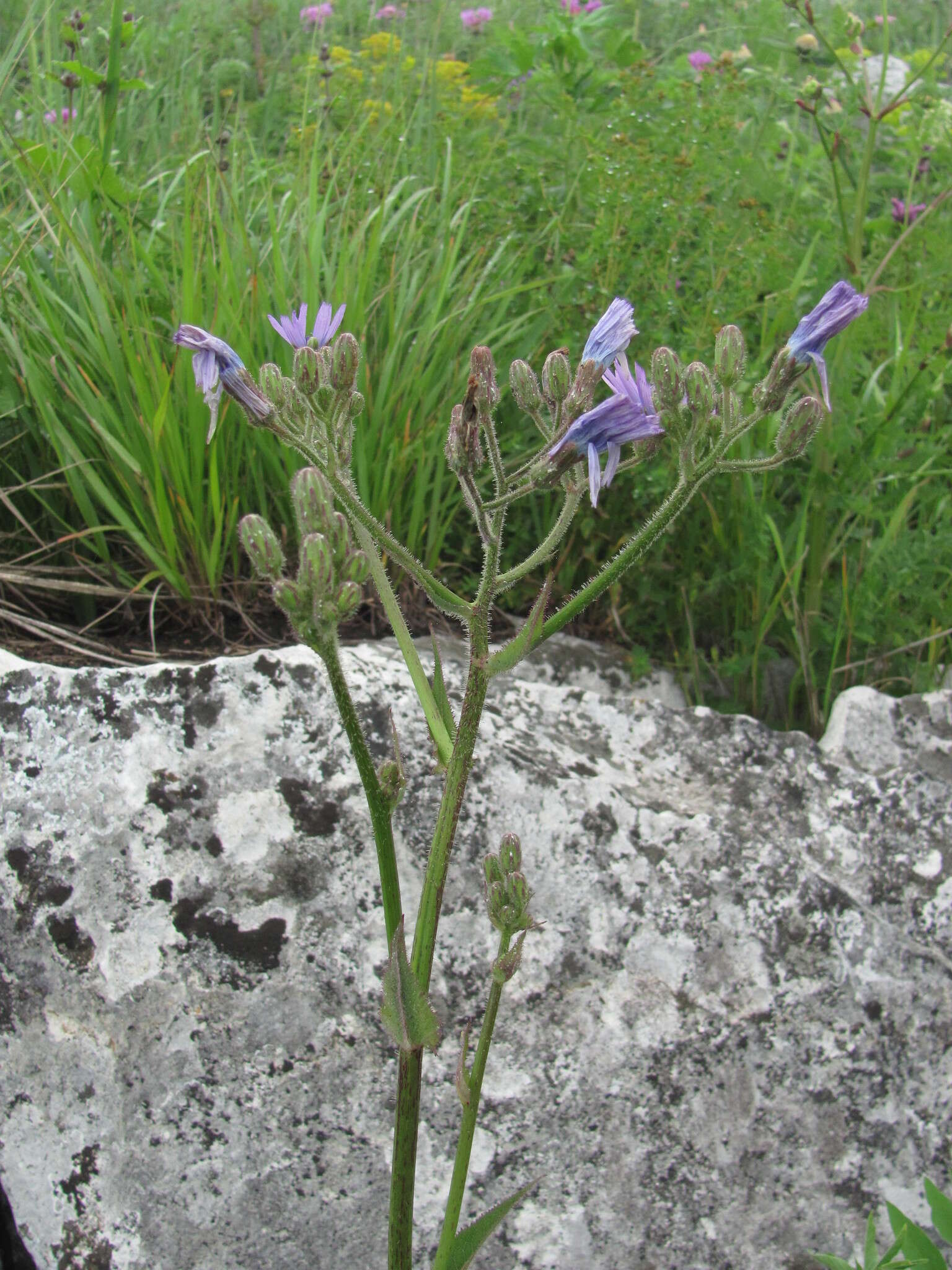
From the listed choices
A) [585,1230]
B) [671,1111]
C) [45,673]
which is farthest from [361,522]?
[585,1230]

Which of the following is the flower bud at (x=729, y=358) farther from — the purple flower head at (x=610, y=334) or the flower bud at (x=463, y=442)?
the flower bud at (x=463, y=442)

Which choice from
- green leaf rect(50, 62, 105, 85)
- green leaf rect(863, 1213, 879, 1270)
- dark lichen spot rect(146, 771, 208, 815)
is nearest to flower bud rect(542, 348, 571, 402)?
dark lichen spot rect(146, 771, 208, 815)

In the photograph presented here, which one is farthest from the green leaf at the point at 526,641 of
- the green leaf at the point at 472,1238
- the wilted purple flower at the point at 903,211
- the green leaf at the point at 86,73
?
the wilted purple flower at the point at 903,211

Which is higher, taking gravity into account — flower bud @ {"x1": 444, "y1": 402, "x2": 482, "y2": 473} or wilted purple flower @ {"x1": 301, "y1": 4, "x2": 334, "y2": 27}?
wilted purple flower @ {"x1": 301, "y1": 4, "x2": 334, "y2": 27}

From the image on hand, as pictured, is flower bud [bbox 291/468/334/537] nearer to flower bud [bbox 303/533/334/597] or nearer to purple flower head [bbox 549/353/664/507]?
flower bud [bbox 303/533/334/597]

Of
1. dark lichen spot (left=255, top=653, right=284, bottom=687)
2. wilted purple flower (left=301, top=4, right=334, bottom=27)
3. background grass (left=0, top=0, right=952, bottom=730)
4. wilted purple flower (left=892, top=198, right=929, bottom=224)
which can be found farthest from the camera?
wilted purple flower (left=301, top=4, right=334, bottom=27)

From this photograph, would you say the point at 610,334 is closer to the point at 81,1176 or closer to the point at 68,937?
the point at 68,937

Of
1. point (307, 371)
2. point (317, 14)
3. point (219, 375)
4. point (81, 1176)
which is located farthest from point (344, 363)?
point (317, 14)

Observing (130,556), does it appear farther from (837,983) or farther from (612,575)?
(837,983)
